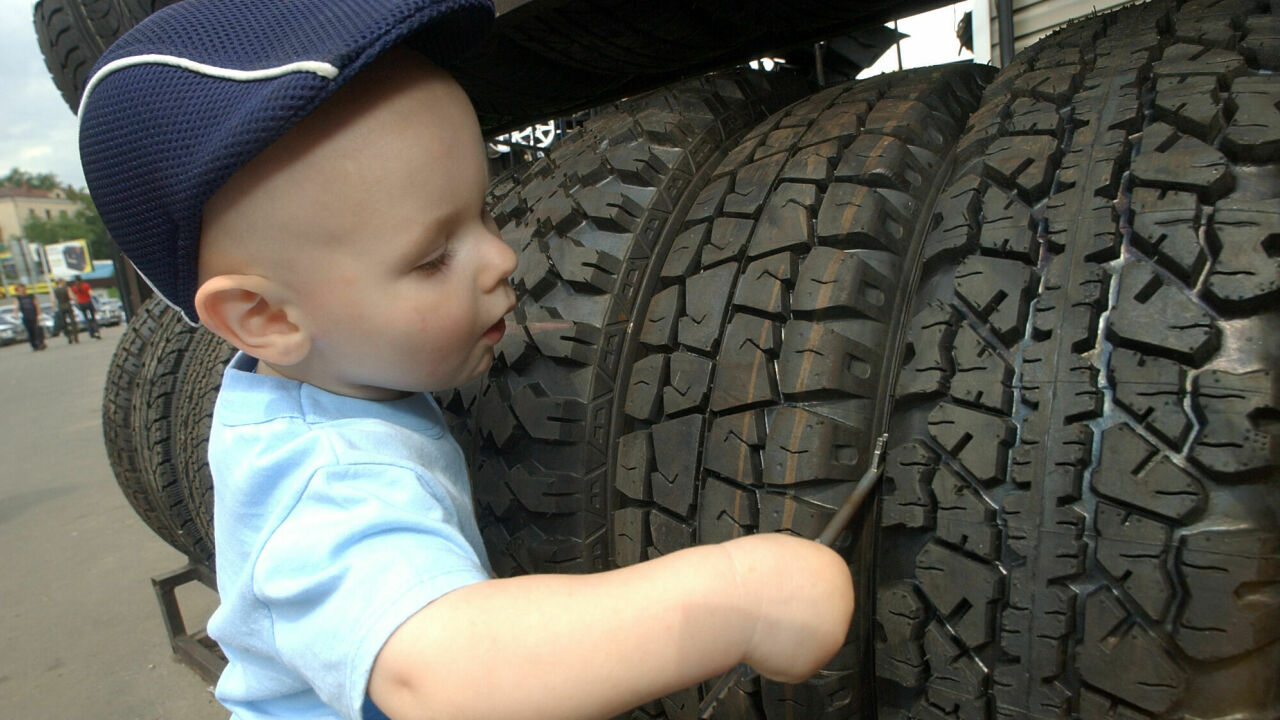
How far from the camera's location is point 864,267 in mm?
858

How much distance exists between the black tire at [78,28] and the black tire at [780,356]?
1446 millimetres

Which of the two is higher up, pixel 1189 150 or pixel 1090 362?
pixel 1189 150

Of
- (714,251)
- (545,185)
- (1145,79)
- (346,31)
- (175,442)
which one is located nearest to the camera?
(346,31)

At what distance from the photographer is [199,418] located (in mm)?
1747

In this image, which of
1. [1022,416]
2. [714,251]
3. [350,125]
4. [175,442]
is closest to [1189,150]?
[1022,416]

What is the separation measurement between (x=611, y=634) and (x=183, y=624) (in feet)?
7.44

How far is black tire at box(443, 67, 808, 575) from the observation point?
987mm

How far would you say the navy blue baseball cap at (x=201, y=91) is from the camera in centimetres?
58

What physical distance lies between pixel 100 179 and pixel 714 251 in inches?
24.2

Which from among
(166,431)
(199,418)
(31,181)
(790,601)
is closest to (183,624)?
(166,431)

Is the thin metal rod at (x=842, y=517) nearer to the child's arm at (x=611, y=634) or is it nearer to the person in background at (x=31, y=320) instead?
the child's arm at (x=611, y=634)

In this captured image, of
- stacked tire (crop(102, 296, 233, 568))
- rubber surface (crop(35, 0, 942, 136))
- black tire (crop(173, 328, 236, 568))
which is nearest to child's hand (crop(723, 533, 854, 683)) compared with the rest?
rubber surface (crop(35, 0, 942, 136))

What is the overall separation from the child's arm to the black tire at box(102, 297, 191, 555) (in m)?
2.14

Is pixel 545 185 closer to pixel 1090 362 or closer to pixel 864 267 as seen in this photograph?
pixel 864 267
